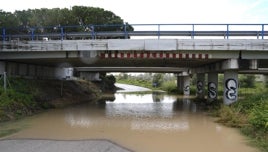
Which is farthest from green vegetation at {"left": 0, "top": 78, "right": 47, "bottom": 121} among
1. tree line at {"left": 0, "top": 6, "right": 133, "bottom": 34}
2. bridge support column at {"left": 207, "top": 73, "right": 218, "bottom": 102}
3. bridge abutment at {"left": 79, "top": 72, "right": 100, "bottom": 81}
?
bridge abutment at {"left": 79, "top": 72, "right": 100, "bottom": 81}

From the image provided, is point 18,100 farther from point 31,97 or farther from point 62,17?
point 62,17

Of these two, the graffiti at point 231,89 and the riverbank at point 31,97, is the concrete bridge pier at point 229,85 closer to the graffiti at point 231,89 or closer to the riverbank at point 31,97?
the graffiti at point 231,89

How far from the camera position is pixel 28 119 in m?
18.7

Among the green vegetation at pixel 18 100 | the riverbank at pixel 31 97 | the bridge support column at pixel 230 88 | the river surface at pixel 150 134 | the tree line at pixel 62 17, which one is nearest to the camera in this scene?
the river surface at pixel 150 134

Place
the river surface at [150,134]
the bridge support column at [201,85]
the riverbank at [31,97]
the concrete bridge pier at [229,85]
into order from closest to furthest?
the river surface at [150,134] < the riverbank at [31,97] < the concrete bridge pier at [229,85] < the bridge support column at [201,85]

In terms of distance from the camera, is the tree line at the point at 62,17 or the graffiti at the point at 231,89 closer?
the graffiti at the point at 231,89

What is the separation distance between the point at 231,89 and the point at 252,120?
33.7ft

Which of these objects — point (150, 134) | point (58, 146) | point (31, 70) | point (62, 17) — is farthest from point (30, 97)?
point (62, 17)

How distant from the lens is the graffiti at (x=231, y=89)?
23427 mm

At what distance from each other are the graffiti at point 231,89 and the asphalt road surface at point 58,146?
539 inches

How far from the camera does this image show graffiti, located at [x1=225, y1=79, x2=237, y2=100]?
23.4 metres

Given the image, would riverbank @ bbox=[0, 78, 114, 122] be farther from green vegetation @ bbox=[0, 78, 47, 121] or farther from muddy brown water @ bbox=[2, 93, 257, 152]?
muddy brown water @ bbox=[2, 93, 257, 152]

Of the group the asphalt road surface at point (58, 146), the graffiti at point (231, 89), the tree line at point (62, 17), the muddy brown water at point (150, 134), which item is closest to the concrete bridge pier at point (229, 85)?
the graffiti at point (231, 89)

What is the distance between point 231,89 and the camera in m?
23.5
